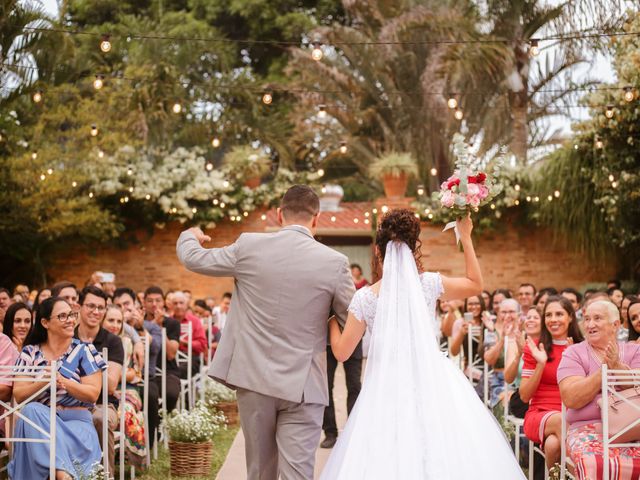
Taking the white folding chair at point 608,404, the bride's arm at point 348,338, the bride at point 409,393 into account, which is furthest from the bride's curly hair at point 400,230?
the white folding chair at point 608,404

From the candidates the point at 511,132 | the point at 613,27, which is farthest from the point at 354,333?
the point at 511,132

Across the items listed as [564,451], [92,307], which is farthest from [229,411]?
[564,451]

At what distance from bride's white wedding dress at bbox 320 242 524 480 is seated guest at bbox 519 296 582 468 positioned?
1914mm

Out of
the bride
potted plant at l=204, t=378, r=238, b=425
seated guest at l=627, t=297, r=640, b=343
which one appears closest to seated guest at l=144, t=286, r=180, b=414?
potted plant at l=204, t=378, r=238, b=425

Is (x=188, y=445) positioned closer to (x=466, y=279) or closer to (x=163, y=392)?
(x=163, y=392)

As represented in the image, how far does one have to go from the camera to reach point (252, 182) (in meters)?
21.7

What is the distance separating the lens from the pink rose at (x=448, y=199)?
181 inches

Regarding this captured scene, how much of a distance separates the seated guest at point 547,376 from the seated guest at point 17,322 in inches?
151

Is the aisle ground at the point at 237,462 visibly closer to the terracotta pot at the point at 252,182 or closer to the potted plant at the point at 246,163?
the potted plant at the point at 246,163

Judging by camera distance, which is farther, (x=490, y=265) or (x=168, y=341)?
(x=490, y=265)

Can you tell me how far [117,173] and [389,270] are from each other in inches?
630

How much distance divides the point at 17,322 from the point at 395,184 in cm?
1318

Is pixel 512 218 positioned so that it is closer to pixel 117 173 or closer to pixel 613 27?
pixel 613 27

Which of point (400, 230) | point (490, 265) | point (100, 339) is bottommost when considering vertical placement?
point (100, 339)
